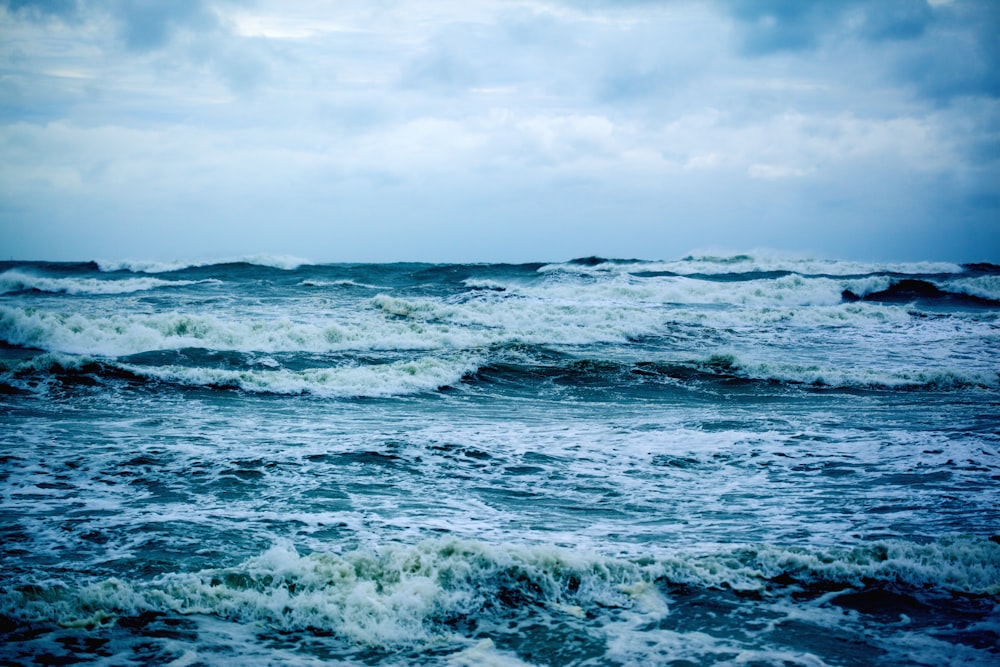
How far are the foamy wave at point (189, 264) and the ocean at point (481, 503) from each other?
23829mm

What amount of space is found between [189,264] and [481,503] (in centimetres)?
3771

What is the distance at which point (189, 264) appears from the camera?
3950cm

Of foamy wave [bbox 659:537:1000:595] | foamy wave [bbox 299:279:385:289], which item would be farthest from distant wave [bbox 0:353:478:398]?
foamy wave [bbox 299:279:385:289]

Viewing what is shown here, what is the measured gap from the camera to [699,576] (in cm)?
476

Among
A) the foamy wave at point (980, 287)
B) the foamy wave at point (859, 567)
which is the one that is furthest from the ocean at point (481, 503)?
the foamy wave at point (980, 287)

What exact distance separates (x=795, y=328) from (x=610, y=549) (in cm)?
1762

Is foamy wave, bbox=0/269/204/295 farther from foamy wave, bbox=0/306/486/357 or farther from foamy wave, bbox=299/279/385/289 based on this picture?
foamy wave, bbox=0/306/486/357

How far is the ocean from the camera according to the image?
4082mm

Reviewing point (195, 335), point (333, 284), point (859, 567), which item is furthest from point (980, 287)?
point (859, 567)

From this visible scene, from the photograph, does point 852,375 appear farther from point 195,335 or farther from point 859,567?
point 195,335

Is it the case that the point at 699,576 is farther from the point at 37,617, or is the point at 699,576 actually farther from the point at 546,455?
the point at 37,617

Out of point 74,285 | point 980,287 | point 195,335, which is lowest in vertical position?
point 195,335

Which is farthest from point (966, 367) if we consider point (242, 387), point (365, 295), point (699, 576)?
point (365, 295)

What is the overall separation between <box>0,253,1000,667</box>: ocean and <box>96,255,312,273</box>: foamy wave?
2383 centimetres
